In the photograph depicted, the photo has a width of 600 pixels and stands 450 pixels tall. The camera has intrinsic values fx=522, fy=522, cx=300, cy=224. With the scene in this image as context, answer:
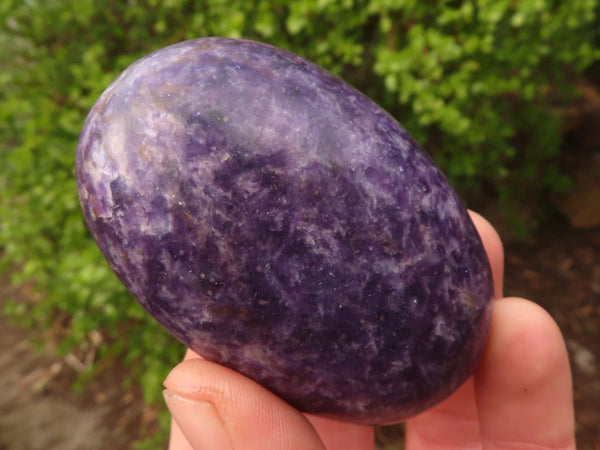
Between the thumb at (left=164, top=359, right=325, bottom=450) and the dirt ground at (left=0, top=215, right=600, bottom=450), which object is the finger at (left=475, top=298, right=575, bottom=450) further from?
the dirt ground at (left=0, top=215, right=600, bottom=450)

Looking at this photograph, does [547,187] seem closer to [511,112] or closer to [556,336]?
[511,112]

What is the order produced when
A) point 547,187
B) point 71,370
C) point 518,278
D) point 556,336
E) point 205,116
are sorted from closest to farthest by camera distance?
point 205,116, point 556,336, point 71,370, point 518,278, point 547,187

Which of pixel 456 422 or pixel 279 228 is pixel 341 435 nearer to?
pixel 456 422

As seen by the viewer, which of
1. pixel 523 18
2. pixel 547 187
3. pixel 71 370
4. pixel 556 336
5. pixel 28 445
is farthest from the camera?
pixel 547 187

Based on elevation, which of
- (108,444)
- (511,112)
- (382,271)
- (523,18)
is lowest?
(108,444)

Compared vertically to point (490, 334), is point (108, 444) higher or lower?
lower

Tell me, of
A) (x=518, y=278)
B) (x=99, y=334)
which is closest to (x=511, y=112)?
(x=518, y=278)

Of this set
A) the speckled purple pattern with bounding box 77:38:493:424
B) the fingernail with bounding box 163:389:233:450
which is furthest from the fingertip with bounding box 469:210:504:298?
the fingernail with bounding box 163:389:233:450

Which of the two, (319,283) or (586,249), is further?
(586,249)
